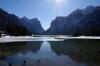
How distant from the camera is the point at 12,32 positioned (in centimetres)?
19375

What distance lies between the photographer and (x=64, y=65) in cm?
2073

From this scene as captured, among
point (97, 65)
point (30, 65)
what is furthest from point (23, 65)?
point (97, 65)

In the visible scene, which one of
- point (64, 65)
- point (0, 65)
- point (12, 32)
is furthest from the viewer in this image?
point (12, 32)

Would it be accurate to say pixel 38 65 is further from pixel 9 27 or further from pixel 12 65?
pixel 9 27

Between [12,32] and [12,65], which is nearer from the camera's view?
[12,65]

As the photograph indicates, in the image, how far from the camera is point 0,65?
63.9 feet

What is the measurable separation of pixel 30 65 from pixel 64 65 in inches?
150

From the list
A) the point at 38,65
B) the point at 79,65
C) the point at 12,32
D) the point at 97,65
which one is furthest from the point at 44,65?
the point at 12,32

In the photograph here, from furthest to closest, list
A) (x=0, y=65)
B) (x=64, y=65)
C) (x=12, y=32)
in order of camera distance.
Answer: (x=12, y=32) → (x=64, y=65) → (x=0, y=65)

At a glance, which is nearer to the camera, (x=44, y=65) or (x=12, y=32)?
(x=44, y=65)

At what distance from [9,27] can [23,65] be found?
181 m

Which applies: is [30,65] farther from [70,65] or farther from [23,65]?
[70,65]

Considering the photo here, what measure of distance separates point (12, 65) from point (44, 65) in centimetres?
346

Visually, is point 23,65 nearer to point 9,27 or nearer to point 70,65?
point 70,65
